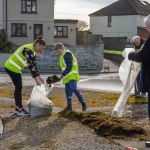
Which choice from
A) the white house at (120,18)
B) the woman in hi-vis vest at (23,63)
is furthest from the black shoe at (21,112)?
the white house at (120,18)

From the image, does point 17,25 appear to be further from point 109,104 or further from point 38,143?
point 38,143

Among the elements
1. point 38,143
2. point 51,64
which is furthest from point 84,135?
point 51,64

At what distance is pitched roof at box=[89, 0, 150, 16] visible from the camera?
5827cm

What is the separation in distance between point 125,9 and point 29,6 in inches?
623

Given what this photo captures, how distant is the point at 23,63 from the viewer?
34.0 feet

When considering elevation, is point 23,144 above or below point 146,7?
below

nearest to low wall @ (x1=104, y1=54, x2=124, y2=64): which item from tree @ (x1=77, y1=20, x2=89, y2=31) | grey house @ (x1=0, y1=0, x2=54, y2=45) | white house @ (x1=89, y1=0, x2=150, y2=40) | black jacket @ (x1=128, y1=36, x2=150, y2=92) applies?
grey house @ (x1=0, y1=0, x2=54, y2=45)

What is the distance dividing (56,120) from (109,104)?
12.9ft

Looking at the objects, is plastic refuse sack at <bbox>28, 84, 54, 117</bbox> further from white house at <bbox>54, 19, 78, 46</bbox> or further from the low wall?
white house at <bbox>54, 19, 78, 46</bbox>

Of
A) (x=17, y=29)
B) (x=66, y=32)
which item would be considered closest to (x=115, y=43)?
(x=66, y=32)

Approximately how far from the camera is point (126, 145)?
24.8ft

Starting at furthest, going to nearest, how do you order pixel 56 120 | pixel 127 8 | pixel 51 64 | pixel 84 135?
pixel 127 8
pixel 51 64
pixel 56 120
pixel 84 135

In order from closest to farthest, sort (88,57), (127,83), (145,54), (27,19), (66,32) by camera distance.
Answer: (145,54) → (127,83) → (88,57) → (27,19) → (66,32)

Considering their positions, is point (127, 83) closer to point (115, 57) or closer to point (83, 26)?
point (115, 57)
